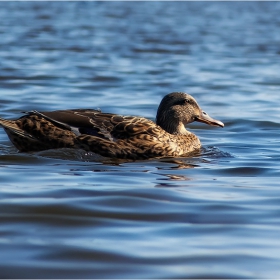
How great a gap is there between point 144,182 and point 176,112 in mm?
2486

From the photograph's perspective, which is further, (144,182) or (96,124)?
(96,124)

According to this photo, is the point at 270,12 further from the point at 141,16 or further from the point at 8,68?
the point at 8,68

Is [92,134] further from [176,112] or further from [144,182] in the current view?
[144,182]

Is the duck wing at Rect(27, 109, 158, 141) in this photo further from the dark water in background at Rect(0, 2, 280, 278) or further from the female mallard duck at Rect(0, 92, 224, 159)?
the dark water in background at Rect(0, 2, 280, 278)

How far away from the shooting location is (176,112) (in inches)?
392

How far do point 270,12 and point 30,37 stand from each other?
13497 mm

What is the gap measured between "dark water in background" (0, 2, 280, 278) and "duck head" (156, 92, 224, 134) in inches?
17.0

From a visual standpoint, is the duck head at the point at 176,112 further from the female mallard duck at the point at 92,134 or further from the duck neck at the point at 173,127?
the female mallard duck at the point at 92,134

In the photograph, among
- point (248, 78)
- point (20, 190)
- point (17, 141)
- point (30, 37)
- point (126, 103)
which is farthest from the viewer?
point (30, 37)

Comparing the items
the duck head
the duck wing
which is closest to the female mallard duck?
the duck wing

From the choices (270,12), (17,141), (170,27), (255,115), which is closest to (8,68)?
(255,115)

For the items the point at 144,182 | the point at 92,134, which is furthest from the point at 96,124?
the point at 144,182

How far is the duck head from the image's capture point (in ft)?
32.8

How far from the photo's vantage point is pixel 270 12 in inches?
1324
